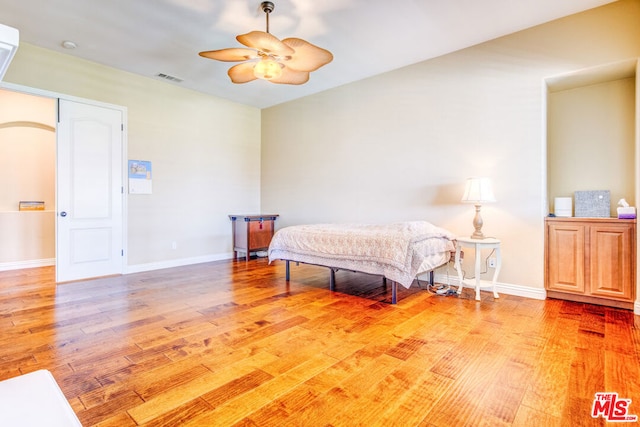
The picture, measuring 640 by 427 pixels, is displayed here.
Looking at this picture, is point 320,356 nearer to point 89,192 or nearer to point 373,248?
point 373,248

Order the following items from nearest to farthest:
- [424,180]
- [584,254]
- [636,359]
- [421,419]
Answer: [421,419]
[636,359]
[584,254]
[424,180]

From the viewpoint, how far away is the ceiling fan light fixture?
10.1 feet

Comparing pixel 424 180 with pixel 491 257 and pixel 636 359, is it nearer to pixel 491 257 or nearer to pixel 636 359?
pixel 491 257

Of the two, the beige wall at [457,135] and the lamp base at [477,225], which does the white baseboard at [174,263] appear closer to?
the beige wall at [457,135]

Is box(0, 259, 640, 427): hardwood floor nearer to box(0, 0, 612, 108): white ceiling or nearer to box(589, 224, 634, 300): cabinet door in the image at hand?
box(589, 224, 634, 300): cabinet door

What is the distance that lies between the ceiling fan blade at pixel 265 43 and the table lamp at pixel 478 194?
7.64 ft

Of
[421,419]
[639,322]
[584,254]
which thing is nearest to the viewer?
[421,419]

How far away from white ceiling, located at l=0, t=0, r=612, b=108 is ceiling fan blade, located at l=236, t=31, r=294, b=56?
578 mm

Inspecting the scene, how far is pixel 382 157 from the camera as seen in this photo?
4816mm

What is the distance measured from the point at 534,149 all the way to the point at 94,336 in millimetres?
4465

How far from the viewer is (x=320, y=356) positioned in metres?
2.20

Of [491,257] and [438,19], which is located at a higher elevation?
[438,19]

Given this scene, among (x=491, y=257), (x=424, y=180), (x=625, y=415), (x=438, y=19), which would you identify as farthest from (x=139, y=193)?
(x=625, y=415)

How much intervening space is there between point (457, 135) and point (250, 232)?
3.70 metres
